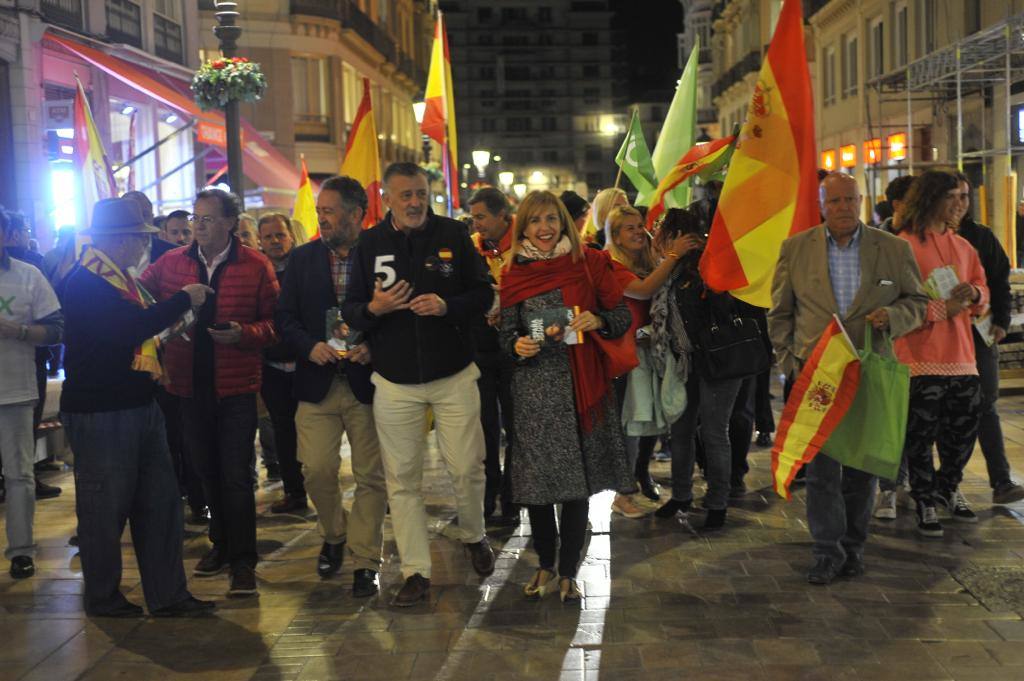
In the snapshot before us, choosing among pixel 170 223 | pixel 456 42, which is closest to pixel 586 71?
pixel 456 42

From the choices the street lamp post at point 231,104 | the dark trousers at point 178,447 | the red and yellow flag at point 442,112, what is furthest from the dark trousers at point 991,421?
the street lamp post at point 231,104

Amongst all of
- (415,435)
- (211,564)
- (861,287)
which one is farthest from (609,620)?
(211,564)

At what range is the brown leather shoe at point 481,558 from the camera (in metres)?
6.88

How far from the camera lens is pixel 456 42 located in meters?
136

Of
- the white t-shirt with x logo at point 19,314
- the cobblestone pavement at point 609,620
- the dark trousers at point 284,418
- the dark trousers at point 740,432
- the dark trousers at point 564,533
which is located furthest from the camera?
the dark trousers at point 740,432

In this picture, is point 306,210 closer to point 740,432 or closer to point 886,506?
point 740,432

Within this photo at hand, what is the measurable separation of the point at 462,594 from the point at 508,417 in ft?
3.23

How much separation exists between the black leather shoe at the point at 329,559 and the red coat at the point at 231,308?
40.3 inches

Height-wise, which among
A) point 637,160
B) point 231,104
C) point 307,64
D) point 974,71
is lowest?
point 637,160

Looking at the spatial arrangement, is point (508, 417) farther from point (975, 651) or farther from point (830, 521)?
point (975, 651)

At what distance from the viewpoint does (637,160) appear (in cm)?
1110

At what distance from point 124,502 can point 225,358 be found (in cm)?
96

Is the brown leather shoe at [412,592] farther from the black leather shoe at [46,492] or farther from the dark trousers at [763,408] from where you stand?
the dark trousers at [763,408]

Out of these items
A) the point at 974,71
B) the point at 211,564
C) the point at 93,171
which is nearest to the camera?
the point at 211,564
